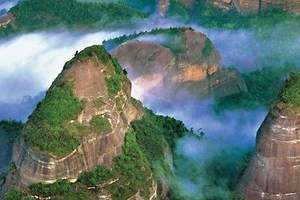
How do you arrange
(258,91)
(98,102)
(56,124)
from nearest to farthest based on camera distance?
(56,124) < (98,102) < (258,91)

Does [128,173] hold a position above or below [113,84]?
below

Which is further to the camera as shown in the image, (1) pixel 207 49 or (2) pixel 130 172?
(1) pixel 207 49

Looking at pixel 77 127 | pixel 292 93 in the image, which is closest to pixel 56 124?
pixel 77 127

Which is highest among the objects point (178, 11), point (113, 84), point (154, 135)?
point (113, 84)

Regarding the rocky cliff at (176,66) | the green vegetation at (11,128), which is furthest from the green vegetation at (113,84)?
the rocky cliff at (176,66)

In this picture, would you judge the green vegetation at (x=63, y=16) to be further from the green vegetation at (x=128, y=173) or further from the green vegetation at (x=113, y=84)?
the green vegetation at (x=113, y=84)

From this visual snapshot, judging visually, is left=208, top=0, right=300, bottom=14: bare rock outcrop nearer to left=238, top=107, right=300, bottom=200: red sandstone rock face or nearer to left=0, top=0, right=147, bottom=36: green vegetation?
left=0, top=0, right=147, bottom=36: green vegetation

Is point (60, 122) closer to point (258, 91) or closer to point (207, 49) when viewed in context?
point (207, 49)

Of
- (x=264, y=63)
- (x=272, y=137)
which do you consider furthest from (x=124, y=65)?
(x=272, y=137)
